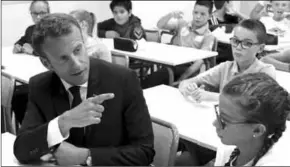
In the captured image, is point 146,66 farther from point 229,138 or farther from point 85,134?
point 229,138

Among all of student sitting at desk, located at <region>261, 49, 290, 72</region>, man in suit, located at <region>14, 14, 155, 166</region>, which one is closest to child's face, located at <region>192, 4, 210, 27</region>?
student sitting at desk, located at <region>261, 49, 290, 72</region>

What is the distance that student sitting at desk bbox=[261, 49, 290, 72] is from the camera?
320 centimetres

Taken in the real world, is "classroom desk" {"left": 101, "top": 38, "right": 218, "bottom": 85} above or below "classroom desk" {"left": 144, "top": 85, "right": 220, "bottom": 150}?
below

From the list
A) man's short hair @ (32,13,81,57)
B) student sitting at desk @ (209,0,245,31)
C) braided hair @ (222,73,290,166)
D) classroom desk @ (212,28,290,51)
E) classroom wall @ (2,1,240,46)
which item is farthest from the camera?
student sitting at desk @ (209,0,245,31)

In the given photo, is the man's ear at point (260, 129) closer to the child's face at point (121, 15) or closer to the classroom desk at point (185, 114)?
the classroom desk at point (185, 114)

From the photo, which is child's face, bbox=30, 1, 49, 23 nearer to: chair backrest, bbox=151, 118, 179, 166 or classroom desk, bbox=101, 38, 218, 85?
classroom desk, bbox=101, 38, 218, 85

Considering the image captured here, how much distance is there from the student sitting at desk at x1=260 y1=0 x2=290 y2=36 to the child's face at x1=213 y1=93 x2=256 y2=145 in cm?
368

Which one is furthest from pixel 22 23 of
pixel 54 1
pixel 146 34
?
pixel 146 34

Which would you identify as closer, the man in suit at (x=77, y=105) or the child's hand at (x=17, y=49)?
the man in suit at (x=77, y=105)

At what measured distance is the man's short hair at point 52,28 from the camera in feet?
5.19

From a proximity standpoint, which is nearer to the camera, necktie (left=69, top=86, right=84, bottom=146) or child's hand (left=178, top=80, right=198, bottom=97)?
necktie (left=69, top=86, right=84, bottom=146)

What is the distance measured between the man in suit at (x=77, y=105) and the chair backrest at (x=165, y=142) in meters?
0.15

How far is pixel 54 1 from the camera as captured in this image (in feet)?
18.4

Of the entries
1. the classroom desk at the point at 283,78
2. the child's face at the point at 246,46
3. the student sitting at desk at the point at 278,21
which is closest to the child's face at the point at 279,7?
the student sitting at desk at the point at 278,21
